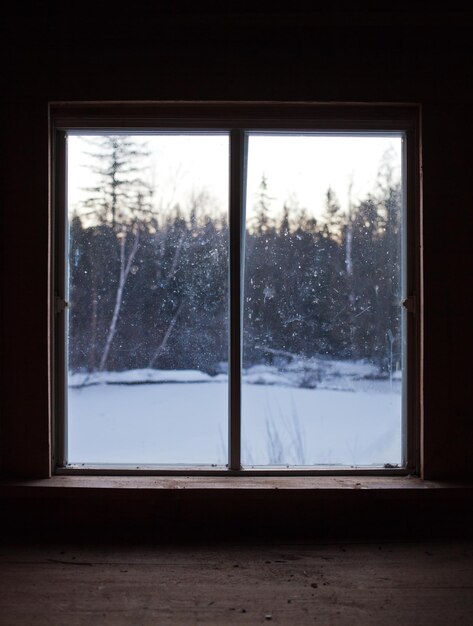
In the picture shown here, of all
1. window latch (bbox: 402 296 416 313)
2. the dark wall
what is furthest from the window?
the dark wall

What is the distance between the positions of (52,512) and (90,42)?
7.75 ft

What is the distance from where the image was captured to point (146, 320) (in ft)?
9.44

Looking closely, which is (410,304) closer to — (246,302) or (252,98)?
(246,302)

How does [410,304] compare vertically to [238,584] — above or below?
above

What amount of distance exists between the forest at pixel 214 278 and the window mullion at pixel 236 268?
1.6 inches

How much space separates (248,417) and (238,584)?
2.81 ft

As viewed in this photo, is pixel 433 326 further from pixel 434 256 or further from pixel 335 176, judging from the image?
pixel 335 176

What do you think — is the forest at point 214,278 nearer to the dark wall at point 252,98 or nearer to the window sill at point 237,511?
the dark wall at point 252,98

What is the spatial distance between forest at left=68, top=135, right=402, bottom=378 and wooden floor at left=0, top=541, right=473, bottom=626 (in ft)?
2.97

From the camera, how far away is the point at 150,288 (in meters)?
2.87

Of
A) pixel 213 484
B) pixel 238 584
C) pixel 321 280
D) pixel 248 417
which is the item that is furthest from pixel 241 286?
pixel 238 584

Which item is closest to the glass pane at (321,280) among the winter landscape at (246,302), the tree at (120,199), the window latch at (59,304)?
the winter landscape at (246,302)

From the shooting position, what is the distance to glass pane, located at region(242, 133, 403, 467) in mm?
2861

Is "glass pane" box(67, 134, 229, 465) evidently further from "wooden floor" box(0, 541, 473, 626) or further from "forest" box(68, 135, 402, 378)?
"wooden floor" box(0, 541, 473, 626)
